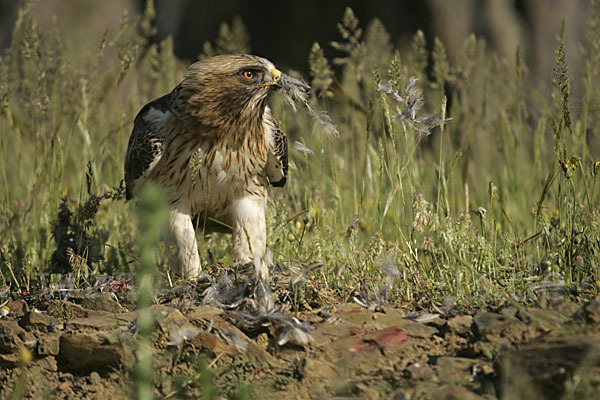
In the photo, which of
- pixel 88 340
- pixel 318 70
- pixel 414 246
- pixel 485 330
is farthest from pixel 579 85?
pixel 88 340

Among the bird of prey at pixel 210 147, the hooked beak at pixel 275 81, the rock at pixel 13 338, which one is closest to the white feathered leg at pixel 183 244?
the bird of prey at pixel 210 147

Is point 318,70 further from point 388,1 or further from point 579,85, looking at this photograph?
point 388,1

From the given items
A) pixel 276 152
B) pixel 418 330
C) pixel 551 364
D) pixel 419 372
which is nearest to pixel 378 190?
pixel 276 152

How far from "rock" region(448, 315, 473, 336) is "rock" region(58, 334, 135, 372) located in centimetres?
127

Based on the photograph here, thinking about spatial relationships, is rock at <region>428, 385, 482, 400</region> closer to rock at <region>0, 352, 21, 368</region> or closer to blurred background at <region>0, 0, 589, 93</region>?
rock at <region>0, 352, 21, 368</region>

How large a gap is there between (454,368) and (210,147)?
212 centimetres

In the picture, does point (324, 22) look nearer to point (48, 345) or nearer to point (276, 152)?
point (276, 152)

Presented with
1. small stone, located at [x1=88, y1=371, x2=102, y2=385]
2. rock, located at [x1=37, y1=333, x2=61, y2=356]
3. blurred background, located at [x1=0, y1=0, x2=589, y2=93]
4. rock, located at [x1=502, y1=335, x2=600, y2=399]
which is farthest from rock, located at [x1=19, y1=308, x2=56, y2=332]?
blurred background, located at [x1=0, y1=0, x2=589, y2=93]

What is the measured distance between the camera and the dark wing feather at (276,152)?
4496mm

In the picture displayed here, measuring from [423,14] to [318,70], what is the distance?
19.6ft

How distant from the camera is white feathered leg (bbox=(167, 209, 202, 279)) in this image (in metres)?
4.16

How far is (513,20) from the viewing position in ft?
33.0

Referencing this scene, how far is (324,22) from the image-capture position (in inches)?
517

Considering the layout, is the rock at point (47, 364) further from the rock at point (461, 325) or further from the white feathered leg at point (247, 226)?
the rock at point (461, 325)
